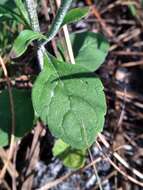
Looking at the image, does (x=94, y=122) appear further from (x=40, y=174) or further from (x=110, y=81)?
(x=110, y=81)

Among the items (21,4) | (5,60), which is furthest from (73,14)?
(5,60)

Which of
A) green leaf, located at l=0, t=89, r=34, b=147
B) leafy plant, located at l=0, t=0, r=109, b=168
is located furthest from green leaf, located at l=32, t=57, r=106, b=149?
green leaf, located at l=0, t=89, r=34, b=147

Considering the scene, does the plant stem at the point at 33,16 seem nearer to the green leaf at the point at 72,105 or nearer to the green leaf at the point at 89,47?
the green leaf at the point at 72,105

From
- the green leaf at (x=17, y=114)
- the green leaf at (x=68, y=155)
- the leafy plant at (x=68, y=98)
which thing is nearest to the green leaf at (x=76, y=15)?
the leafy plant at (x=68, y=98)

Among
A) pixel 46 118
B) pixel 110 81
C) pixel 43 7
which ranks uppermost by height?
pixel 43 7

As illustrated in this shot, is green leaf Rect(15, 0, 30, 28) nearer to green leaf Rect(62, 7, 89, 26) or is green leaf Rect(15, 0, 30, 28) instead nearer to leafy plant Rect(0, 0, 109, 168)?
leafy plant Rect(0, 0, 109, 168)

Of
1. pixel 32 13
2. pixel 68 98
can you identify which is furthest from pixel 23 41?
pixel 68 98

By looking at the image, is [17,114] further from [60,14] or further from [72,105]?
[60,14]
